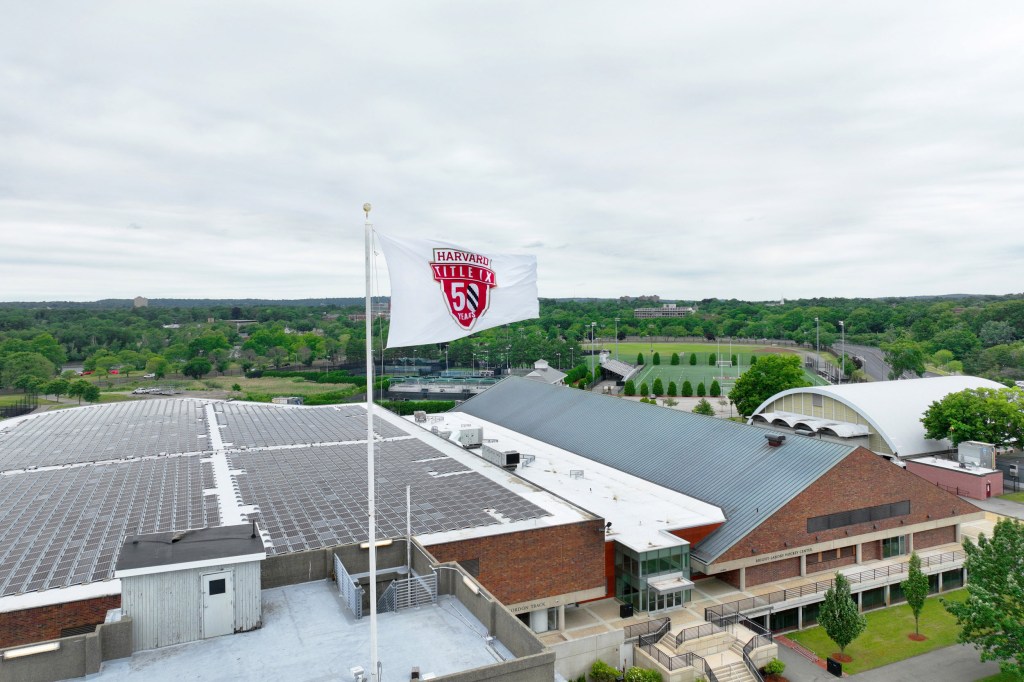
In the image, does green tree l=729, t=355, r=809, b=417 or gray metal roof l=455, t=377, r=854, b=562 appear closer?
gray metal roof l=455, t=377, r=854, b=562

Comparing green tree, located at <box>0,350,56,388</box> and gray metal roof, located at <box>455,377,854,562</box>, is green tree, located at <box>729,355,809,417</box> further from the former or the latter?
green tree, located at <box>0,350,56,388</box>

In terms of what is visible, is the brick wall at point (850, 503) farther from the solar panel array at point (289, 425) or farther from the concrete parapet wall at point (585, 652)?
the solar panel array at point (289, 425)

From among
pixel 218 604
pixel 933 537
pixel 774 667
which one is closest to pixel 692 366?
pixel 933 537

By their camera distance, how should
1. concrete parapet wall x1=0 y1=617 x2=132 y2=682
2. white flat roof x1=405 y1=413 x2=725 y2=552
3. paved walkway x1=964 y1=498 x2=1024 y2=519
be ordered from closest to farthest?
concrete parapet wall x1=0 y1=617 x2=132 y2=682 → white flat roof x1=405 y1=413 x2=725 y2=552 → paved walkway x1=964 y1=498 x2=1024 y2=519

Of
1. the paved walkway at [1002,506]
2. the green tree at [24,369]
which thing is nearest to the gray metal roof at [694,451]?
the paved walkway at [1002,506]

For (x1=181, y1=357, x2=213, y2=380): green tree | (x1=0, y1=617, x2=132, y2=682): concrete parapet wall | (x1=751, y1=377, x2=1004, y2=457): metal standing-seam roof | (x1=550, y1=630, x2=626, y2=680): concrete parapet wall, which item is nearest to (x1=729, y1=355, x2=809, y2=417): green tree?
(x1=751, y1=377, x2=1004, y2=457): metal standing-seam roof

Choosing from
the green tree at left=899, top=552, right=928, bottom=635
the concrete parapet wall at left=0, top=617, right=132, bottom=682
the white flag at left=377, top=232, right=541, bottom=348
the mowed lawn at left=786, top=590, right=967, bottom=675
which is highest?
the white flag at left=377, top=232, right=541, bottom=348

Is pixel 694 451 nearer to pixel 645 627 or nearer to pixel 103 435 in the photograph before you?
pixel 645 627
